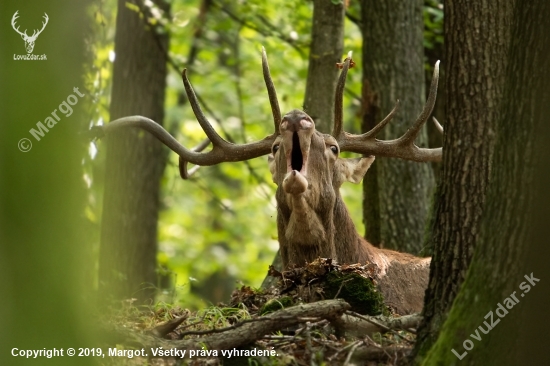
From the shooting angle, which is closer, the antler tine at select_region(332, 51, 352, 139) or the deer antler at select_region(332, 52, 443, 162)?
the antler tine at select_region(332, 51, 352, 139)

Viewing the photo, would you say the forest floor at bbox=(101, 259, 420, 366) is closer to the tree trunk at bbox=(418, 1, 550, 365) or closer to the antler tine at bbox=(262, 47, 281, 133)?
the tree trunk at bbox=(418, 1, 550, 365)

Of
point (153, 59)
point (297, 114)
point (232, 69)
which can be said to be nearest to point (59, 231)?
point (297, 114)

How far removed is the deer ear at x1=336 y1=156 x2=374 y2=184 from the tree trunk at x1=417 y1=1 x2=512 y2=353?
7.52 ft

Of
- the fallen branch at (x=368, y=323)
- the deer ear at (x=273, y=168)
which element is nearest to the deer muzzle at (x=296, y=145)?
the deer ear at (x=273, y=168)

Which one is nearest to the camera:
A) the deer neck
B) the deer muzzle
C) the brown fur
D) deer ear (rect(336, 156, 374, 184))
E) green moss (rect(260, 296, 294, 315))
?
green moss (rect(260, 296, 294, 315))

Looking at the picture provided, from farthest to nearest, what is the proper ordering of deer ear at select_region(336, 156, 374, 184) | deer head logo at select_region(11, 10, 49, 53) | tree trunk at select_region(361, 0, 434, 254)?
1. tree trunk at select_region(361, 0, 434, 254)
2. deer ear at select_region(336, 156, 374, 184)
3. deer head logo at select_region(11, 10, 49, 53)

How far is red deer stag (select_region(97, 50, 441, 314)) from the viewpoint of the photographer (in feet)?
24.8

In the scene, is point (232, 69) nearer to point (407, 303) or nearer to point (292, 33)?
point (292, 33)

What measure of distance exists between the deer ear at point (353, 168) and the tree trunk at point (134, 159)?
383 cm

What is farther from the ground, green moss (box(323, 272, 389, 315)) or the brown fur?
the brown fur

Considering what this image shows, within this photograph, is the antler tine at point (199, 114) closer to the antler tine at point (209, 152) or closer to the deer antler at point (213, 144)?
the deer antler at point (213, 144)

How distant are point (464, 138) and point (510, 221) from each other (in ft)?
5.18

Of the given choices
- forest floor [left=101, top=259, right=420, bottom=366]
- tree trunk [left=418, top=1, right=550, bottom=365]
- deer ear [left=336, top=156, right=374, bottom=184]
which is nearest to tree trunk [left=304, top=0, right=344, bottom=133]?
deer ear [left=336, top=156, right=374, bottom=184]

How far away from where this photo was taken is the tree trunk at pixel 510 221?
14.9 feet
